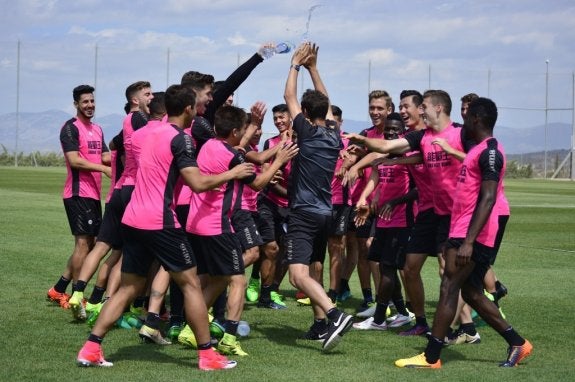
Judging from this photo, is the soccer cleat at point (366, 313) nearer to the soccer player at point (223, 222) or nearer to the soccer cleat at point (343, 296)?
the soccer cleat at point (343, 296)

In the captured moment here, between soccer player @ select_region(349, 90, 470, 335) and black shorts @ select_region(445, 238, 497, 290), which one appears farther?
soccer player @ select_region(349, 90, 470, 335)

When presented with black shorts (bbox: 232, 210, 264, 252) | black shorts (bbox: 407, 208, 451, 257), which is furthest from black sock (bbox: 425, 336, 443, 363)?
black shorts (bbox: 232, 210, 264, 252)

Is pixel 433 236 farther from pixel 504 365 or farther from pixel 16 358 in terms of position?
pixel 16 358

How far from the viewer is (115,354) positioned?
28.2 ft

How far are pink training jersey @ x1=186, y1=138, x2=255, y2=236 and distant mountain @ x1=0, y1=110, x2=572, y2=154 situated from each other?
54377 millimetres

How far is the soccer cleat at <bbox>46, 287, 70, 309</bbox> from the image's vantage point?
11.0 meters

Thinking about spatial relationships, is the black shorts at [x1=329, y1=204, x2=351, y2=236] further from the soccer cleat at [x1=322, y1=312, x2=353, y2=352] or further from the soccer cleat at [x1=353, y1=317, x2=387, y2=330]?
the soccer cleat at [x1=322, y1=312, x2=353, y2=352]

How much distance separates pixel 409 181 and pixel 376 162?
1380mm

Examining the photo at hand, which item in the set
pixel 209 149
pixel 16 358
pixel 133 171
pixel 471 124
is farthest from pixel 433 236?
pixel 16 358

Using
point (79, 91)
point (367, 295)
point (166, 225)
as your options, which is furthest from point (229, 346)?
point (79, 91)

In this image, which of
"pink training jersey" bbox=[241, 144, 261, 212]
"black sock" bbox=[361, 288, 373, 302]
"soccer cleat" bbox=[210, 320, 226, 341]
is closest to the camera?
"soccer cleat" bbox=[210, 320, 226, 341]

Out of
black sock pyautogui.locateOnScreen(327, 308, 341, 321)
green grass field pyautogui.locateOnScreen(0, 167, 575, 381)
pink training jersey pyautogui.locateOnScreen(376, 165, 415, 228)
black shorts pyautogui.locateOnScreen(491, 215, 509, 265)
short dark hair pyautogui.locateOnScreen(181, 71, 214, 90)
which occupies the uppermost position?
short dark hair pyautogui.locateOnScreen(181, 71, 214, 90)

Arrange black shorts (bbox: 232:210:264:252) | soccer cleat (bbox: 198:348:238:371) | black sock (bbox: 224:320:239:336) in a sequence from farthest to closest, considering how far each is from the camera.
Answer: black shorts (bbox: 232:210:264:252)
black sock (bbox: 224:320:239:336)
soccer cleat (bbox: 198:348:238:371)

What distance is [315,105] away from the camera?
928 centimetres
